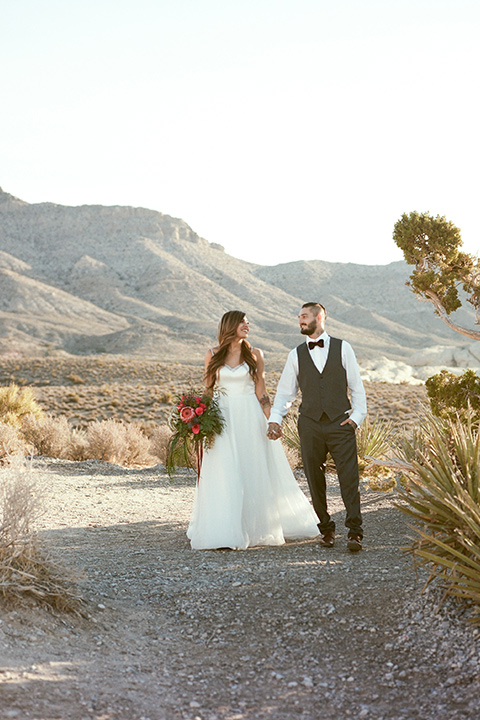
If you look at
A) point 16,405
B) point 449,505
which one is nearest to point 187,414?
point 449,505

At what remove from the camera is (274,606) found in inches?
174

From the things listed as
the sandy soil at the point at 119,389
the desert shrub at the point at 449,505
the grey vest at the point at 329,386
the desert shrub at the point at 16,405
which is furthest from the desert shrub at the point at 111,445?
the sandy soil at the point at 119,389

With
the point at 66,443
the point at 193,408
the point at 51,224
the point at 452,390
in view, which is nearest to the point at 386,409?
the point at 66,443

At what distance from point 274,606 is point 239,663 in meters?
0.79

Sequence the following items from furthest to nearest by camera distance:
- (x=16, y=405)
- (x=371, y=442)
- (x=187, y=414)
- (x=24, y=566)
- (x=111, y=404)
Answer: (x=111, y=404) < (x=16, y=405) < (x=371, y=442) < (x=187, y=414) < (x=24, y=566)

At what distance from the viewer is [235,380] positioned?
21.1 feet

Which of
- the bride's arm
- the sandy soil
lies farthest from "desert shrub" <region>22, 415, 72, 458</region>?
the sandy soil

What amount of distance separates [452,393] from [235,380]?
9.08ft

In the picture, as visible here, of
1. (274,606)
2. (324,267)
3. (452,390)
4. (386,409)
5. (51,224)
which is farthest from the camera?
(324,267)

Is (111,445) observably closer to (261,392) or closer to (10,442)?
(10,442)

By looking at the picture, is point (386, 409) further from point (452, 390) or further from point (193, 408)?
point (193, 408)

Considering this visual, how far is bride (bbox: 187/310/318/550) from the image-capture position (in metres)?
6.12

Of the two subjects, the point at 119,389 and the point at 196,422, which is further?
the point at 119,389

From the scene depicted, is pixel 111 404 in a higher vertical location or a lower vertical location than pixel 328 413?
lower
